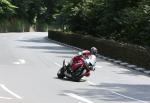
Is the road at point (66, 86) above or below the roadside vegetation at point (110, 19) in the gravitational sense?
below

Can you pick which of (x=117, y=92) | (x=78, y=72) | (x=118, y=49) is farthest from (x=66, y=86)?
(x=118, y=49)

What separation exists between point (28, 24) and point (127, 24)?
7016cm

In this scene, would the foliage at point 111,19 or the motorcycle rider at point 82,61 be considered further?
the foliage at point 111,19

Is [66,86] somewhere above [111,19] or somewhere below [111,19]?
below

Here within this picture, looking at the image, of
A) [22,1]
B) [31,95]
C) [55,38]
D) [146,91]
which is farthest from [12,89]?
[22,1]

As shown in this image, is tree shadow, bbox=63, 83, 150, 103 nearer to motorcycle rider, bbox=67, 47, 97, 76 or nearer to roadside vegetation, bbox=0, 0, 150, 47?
motorcycle rider, bbox=67, 47, 97, 76

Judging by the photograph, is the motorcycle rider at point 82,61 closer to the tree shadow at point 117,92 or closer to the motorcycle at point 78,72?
the motorcycle at point 78,72

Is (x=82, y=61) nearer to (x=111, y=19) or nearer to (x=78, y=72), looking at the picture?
(x=78, y=72)

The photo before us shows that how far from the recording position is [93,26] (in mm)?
53000

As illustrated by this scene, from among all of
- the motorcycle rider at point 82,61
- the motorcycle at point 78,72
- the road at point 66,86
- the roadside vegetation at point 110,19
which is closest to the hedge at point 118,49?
the road at point 66,86

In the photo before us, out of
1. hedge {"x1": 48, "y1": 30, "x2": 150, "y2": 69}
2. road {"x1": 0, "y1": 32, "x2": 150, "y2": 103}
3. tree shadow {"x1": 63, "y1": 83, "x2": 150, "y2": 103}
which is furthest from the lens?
hedge {"x1": 48, "y1": 30, "x2": 150, "y2": 69}

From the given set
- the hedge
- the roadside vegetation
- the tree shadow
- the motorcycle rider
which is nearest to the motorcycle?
the motorcycle rider

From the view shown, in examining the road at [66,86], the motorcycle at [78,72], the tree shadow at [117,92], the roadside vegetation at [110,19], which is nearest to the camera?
the road at [66,86]

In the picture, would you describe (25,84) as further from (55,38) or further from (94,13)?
(55,38)
